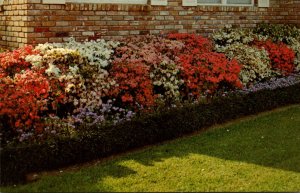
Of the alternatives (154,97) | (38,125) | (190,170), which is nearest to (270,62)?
(154,97)

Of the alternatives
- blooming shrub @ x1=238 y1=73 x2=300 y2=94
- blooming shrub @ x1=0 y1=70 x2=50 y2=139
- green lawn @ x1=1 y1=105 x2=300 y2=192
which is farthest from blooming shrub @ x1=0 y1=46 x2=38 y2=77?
blooming shrub @ x1=238 y1=73 x2=300 y2=94

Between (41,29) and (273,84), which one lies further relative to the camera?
(273,84)

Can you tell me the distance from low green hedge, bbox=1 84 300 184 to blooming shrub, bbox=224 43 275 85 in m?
0.55

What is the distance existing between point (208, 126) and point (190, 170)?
6.94 ft

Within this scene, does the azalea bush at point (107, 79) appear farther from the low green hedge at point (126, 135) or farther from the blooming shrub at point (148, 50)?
the low green hedge at point (126, 135)

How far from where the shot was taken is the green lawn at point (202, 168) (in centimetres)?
558

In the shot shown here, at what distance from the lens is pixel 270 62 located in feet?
34.1

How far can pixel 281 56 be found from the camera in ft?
35.3

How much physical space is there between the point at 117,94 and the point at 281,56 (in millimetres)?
4834

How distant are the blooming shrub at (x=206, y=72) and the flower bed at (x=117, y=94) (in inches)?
0.7

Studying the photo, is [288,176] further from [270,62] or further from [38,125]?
[270,62]

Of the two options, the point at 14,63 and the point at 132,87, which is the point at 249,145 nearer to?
the point at 132,87

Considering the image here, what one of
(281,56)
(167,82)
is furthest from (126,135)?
(281,56)

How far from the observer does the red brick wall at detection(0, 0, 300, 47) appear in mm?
8234
